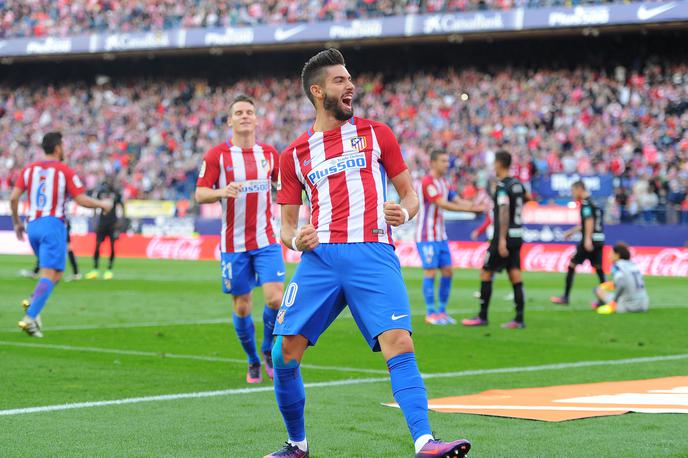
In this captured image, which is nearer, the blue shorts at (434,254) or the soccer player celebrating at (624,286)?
the blue shorts at (434,254)

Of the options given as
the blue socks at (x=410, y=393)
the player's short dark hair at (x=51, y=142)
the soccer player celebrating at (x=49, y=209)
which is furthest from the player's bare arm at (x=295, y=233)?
the player's short dark hair at (x=51, y=142)

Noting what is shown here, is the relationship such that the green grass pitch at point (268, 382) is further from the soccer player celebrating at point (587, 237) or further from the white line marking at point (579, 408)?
the soccer player celebrating at point (587, 237)

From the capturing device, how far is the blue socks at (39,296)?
1284 cm

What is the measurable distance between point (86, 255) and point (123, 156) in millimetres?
10209

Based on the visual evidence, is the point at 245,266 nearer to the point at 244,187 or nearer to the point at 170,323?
the point at 244,187

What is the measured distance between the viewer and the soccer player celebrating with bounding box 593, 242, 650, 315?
55.2ft

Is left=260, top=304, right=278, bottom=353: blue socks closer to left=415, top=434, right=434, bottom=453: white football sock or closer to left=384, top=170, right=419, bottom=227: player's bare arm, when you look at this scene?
left=384, top=170, right=419, bottom=227: player's bare arm

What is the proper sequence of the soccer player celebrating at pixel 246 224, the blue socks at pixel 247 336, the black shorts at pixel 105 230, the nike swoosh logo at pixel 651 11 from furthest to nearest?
the nike swoosh logo at pixel 651 11 → the black shorts at pixel 105 230 → the soccer player celebrating at pixel 246 224 → the blue socks at pixel 247 336

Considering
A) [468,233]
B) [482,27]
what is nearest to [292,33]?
[482,27]

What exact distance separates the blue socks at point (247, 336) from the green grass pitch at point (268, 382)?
0.25 m

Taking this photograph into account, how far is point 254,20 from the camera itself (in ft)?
151

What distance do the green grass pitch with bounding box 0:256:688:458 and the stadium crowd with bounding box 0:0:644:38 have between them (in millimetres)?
24289

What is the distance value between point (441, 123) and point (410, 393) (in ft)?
113

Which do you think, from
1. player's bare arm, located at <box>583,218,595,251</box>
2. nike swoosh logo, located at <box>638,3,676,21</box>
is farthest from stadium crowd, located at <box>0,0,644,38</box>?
player's bare arm, located at <box>583,218,595,251</box>
